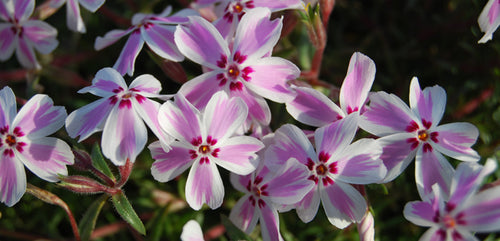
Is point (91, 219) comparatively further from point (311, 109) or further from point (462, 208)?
point (462, 208)

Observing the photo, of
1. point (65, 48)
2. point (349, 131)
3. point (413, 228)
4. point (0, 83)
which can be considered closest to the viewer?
point (349, 131)

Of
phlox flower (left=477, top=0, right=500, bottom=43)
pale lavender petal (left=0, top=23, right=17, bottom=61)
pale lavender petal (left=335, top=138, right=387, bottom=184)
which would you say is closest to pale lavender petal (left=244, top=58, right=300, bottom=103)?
pale lavender petal (left=335, top=138, right=387, bottom=184)

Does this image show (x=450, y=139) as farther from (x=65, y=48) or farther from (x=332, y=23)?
(x=65, y=48)

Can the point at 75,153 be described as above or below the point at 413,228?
below

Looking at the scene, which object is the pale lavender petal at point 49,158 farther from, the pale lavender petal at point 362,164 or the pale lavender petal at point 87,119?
the pale lavender petal at point 362,164

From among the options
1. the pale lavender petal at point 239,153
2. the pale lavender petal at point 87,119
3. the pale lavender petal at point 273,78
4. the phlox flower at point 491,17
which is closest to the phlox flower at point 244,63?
the pale lavender petal at point 273,78

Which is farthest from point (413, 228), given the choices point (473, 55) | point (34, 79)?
point (34, 79)

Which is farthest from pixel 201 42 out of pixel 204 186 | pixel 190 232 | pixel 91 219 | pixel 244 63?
pixel 91 219

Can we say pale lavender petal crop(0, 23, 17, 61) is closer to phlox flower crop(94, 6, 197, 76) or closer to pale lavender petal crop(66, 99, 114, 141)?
phlox flower crop(94, 6, 197, 76)
